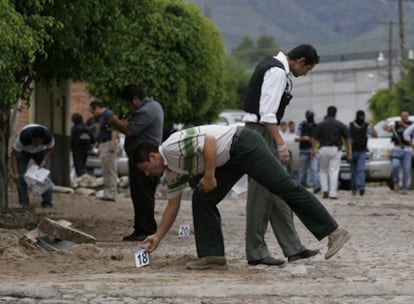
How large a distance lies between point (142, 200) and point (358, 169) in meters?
13.3

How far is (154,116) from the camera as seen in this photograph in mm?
15156

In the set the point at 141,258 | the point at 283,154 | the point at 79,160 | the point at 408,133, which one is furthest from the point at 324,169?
the point at 141,258

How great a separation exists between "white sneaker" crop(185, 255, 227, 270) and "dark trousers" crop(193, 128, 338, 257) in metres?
0.04

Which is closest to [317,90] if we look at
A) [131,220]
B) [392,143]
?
[392,143]

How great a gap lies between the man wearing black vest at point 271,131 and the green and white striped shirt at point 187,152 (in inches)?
28.2

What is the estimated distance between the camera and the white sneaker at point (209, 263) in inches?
443

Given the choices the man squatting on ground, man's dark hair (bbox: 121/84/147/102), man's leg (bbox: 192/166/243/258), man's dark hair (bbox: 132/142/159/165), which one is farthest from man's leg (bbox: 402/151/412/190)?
man's dark hair (bbox: 132/142/159/165)

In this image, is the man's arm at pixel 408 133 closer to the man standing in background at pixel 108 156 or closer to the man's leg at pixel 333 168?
the man's leg at pixel 333 168

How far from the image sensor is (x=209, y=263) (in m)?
11.3

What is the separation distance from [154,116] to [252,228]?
3.74 m

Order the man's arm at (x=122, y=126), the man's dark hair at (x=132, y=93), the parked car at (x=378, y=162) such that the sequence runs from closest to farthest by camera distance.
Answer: the man's arm at (x=122, y=126) → the man's dark hair at (x=132, y=93) → the parked car at (x=378, y=162)

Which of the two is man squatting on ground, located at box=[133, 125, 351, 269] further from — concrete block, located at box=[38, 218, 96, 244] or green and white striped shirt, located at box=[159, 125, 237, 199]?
concrete block, located at box=[38, 218, 96, 244]

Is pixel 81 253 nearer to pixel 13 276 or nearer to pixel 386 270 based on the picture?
pixel 13 276

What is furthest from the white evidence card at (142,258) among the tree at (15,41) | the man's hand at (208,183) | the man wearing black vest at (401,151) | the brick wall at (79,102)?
the brick wall at (79,102)
